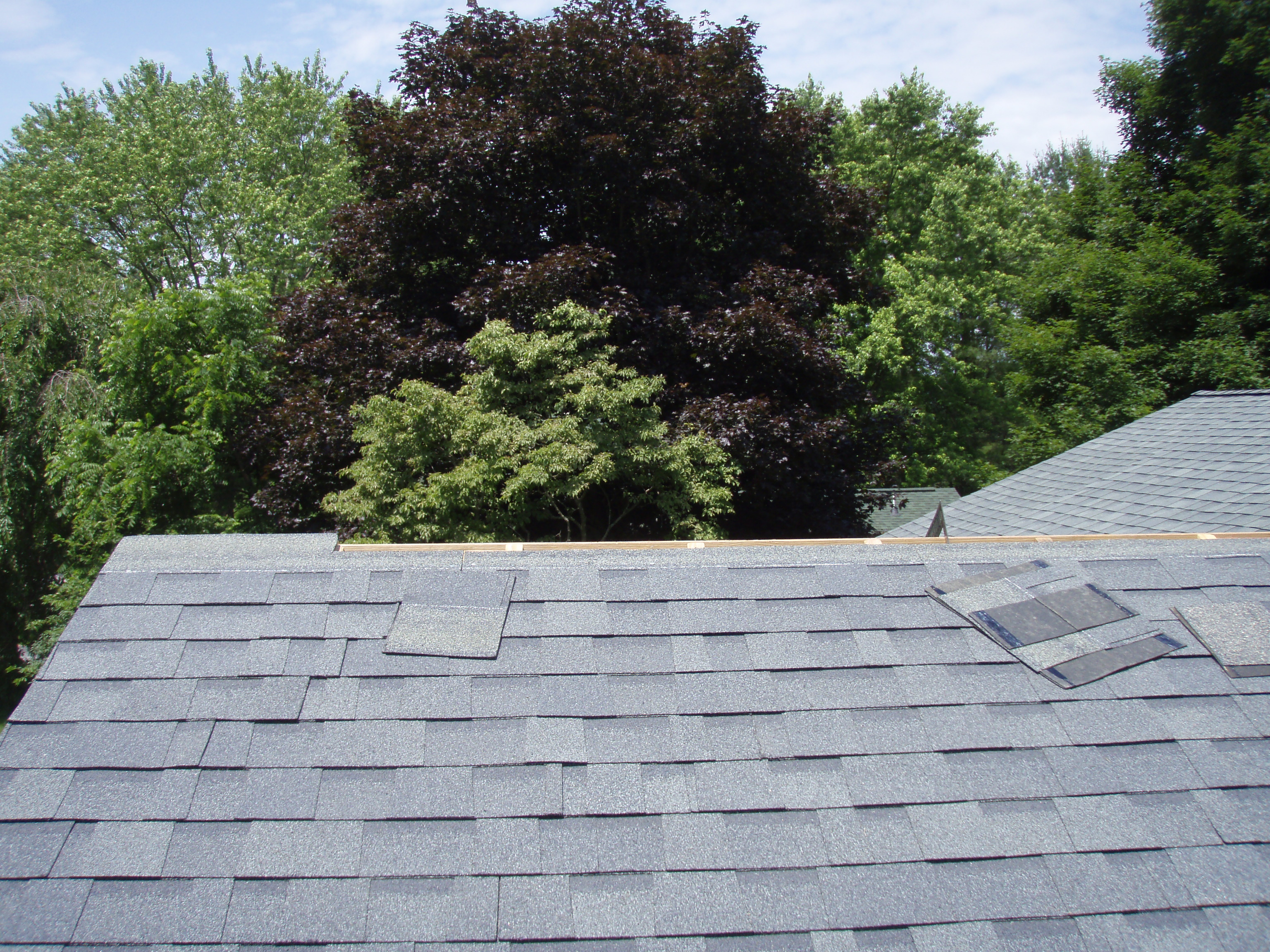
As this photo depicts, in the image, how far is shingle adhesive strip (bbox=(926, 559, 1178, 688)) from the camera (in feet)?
8.72

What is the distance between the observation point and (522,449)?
8.55 meters

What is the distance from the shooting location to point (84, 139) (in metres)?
22.6

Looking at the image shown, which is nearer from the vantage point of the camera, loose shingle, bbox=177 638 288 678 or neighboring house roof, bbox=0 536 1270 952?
neighboring house roof, bbox=0 536 1270 952

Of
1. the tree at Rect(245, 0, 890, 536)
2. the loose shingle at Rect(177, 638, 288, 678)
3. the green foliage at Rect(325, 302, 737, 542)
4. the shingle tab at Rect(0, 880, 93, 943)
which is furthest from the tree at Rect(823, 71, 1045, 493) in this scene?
the shingle tab at Rect(0, 880, 93, 943)

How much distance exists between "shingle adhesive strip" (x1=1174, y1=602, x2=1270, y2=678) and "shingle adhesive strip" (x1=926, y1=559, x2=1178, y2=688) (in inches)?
2.6

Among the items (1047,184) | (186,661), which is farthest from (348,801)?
(1047,184)

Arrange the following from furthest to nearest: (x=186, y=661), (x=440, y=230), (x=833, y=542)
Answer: (x=440, y=230)
(x=833, y=542)
(x=186, y=661)

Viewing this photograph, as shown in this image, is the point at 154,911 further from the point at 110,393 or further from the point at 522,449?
the point at 110,393

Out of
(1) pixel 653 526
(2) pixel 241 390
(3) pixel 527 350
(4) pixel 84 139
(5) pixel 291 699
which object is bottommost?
(1) pixel 653 526

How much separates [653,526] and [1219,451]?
6228 mm

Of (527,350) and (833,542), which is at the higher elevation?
(833,542)

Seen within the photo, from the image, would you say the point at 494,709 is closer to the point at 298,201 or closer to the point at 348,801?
the point at 348,801

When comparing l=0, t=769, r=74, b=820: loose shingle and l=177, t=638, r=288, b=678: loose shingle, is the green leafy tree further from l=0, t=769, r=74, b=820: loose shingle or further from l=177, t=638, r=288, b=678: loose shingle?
l=0, t=769, r=74, b=820: loose shingle

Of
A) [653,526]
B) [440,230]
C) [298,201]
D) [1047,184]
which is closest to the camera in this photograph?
[653,526]
